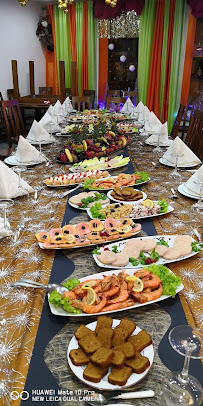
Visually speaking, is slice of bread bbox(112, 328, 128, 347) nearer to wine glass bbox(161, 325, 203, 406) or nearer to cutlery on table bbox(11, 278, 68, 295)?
wine glass bbox(161, 325, 203, 406)

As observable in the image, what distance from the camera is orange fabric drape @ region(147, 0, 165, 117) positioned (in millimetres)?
6762

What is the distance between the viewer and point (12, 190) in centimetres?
187

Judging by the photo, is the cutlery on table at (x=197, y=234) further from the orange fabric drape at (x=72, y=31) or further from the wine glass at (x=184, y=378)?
the orange fabric drape at (x=72, y=31)

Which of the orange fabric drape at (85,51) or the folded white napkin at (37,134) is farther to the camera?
the orange fabric drape at (85,51)

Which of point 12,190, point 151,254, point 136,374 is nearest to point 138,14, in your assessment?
point 12,190

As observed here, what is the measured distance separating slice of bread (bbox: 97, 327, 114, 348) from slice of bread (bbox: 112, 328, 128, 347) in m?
0.01

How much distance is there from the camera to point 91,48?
7867 millimetres

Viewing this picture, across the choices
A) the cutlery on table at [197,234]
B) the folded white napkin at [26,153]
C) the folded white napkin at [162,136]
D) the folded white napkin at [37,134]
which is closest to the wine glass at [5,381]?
the cutlery on table at [197,234]

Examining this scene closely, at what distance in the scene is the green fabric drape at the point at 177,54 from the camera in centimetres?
644

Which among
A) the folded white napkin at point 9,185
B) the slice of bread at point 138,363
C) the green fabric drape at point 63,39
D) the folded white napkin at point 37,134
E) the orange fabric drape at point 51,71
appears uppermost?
the green fabric drape at point 63,39

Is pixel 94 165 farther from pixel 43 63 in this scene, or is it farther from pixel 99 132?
pixel 43 63

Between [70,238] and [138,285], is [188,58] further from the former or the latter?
[138,285]

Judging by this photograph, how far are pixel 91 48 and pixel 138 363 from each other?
26.8 feet

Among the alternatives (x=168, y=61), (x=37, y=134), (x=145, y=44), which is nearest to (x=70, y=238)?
(x=37, y=134)
